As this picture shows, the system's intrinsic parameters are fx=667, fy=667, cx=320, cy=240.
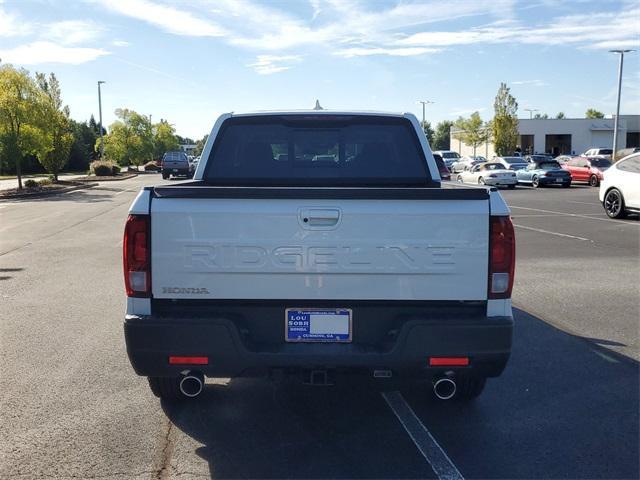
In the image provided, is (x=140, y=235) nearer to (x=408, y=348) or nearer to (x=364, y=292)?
(x=364, y=292)

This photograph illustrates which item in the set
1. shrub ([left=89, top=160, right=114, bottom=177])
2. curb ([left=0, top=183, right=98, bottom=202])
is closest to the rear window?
curb ([left=0, top=183, right=98, bottom=202])

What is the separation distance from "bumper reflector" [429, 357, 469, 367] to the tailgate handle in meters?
0.96

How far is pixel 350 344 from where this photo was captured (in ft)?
12.5

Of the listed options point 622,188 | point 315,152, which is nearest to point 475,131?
point 622,188

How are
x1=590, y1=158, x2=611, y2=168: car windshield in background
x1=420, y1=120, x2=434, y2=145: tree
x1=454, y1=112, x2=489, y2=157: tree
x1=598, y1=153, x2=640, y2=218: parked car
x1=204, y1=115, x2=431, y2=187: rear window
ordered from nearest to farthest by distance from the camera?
1. x1=204, y1=115, x2=431, y2=187: rear window
2. x1=598, y1=153, x2=640, y2=218: parked car
3. x1=590, y1=158, x2=611, y2=168: car windshield in background
4. x1=454, y1=112, x2=489, y2=157: tree
5. x1=420, y1=120, x2=434, y2=145: tree

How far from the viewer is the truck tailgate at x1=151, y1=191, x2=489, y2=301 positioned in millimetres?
3648

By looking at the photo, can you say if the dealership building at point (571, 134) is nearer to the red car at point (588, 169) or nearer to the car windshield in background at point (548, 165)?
the red car at point (588, 169)

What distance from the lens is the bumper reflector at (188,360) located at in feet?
12.4

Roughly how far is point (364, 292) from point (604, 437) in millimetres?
1850

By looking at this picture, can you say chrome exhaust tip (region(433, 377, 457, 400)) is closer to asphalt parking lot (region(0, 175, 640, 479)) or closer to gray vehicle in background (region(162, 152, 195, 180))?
asphalt parking lot (region(0, 175, 640, 479))

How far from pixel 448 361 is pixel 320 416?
115cm

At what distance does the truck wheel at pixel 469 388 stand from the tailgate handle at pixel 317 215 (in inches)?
66.7

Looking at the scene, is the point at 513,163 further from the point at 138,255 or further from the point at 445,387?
the point at 138,255

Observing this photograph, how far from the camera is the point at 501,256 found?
12.2ft
